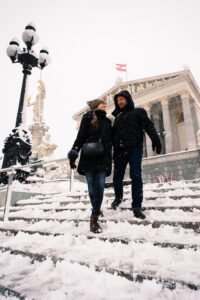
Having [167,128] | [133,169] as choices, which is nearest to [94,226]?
[133,169]

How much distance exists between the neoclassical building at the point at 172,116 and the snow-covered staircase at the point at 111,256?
13.3 meters

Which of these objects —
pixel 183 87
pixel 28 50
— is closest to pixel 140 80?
pixel 183 87

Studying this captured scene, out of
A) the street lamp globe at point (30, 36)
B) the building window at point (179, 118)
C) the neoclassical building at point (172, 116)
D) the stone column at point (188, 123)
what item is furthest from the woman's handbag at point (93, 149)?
the building window at point (179, 118)

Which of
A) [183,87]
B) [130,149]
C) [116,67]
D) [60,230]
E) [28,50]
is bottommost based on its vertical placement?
[60,230]

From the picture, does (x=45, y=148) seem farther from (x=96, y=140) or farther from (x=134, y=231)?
(x=134, y=231)

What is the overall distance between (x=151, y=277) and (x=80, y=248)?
2.93ft

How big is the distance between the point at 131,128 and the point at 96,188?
3.35 ft

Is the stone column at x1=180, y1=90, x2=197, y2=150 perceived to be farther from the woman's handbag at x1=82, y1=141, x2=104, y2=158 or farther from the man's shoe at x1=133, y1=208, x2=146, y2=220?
the woman's handbag at x1=82, y1=141, x2=104, y2=158

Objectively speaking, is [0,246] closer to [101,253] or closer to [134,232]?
[101,253]

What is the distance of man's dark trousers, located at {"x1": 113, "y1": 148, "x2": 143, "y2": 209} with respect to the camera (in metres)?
2.68

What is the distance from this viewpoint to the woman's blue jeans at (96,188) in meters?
2.49

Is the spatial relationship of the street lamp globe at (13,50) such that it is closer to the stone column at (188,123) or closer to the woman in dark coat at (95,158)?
the woman in dark coat at (95,158)

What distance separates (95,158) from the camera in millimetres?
2588

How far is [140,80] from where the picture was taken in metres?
26.6
